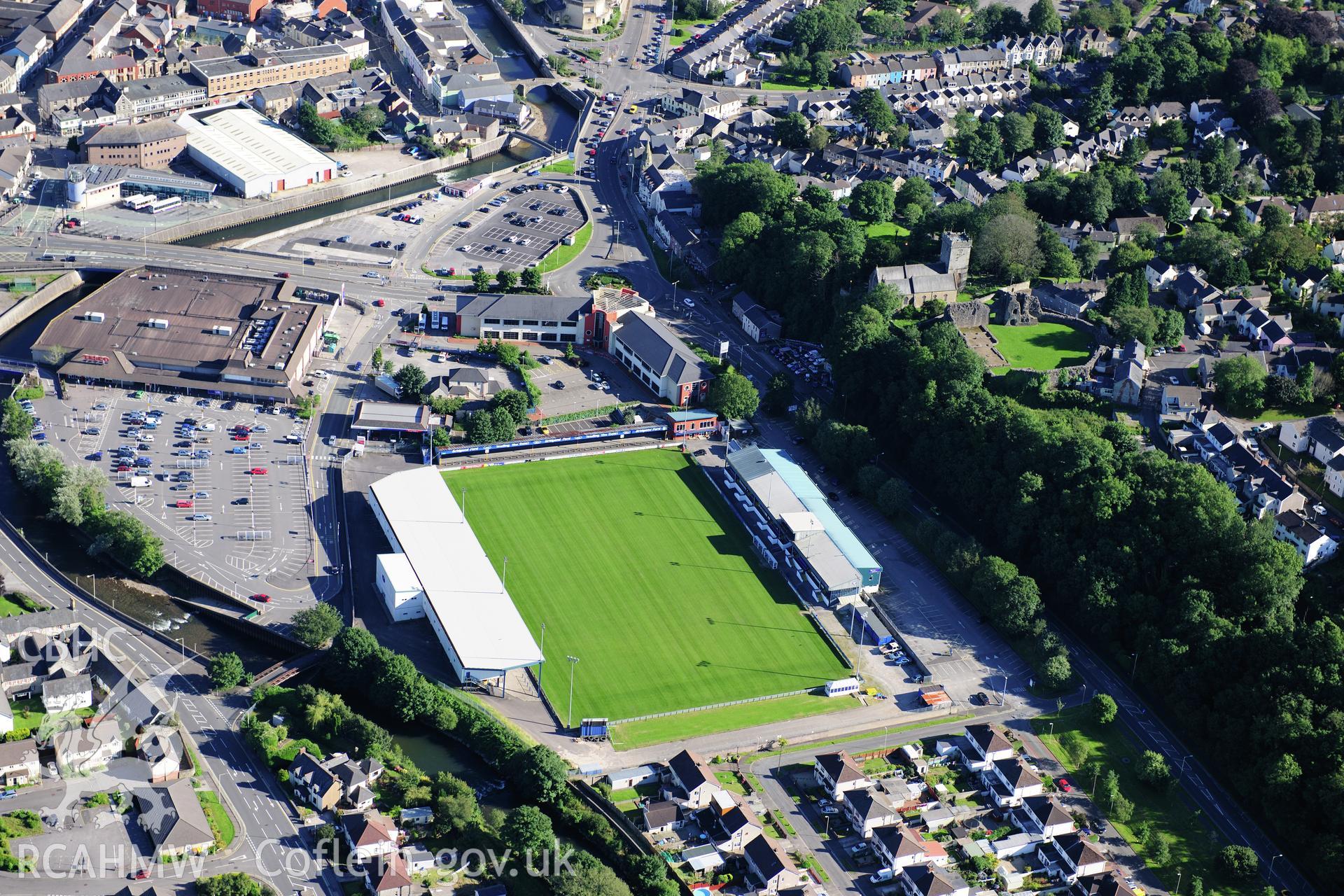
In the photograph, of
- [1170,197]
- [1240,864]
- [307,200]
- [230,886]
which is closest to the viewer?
[230,886]

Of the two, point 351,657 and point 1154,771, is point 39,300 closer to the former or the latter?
point 351,657

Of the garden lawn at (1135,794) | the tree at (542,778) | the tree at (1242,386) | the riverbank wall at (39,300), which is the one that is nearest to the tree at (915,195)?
the tree at (1242,386)

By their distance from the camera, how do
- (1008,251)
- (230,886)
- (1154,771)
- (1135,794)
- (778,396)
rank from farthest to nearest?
(1008,251) < (778,396) < (1135,794) < (1154,771) < (230,886)

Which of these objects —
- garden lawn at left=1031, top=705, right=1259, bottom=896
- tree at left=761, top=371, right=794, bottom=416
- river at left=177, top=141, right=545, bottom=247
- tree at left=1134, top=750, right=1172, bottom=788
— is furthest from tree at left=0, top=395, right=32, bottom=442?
tree at left=1134, top=750, right=1172, bottom=788

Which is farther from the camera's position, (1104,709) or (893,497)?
(893,497)

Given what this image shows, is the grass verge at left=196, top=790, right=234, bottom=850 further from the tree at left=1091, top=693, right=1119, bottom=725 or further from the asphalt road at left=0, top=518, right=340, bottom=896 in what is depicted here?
the tree at left=1091, top=693, right=1119, bottom=725

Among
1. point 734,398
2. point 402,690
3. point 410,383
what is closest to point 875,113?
point 734,398
